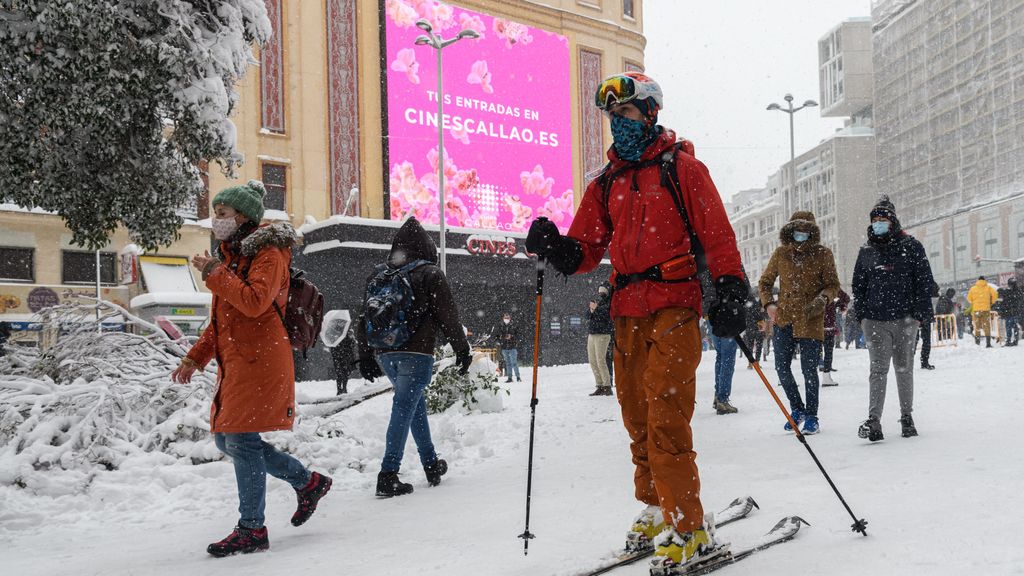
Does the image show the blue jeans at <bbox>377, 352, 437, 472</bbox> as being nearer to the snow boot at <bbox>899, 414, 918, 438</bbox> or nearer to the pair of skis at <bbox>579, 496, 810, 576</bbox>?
the pair of skis at <bbox>579, 496, 810, 576</bbox>

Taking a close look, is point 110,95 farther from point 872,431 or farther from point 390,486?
point 872,431

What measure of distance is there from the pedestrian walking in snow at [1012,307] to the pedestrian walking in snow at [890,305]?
1451 cm

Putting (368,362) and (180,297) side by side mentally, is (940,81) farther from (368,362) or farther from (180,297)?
(368,362)

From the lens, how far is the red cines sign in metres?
27.8

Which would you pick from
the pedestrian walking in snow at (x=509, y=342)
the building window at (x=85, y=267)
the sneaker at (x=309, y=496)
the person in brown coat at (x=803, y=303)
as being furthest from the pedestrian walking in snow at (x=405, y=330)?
the building window at (x=85, y=267)

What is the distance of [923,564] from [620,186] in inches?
72.3

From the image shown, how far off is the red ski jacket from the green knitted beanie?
5.94 feet

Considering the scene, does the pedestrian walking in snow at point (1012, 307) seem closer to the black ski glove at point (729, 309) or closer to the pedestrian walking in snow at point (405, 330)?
the pedestrian walking in snow at point (405, 330)

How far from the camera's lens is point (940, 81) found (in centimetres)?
6750

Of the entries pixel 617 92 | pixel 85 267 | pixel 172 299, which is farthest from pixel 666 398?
pixel 85 267

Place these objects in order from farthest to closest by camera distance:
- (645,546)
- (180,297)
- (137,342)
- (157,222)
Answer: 1. (180,297)
2. (157,222)
3. (137,342)
4. (645,546)

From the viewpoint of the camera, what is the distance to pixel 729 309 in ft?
10.6

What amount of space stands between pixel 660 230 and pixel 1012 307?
18781 mm

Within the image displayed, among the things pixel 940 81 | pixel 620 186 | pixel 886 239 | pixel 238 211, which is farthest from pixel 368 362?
pixel 940 81
